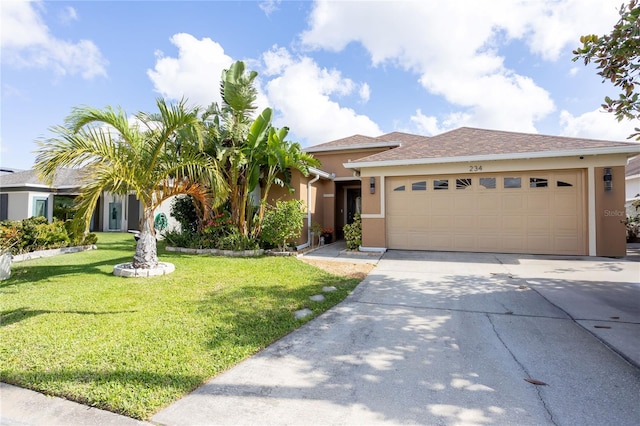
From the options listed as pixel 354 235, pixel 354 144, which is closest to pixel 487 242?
pixel 354 235

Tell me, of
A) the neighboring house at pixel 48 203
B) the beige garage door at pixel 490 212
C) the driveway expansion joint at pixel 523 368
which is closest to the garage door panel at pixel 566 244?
the beige garage door at pixel 490 212

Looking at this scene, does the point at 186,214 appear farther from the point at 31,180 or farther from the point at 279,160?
the point at 31,180

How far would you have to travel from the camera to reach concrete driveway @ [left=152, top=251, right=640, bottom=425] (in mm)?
2338

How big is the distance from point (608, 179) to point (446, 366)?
985 cm

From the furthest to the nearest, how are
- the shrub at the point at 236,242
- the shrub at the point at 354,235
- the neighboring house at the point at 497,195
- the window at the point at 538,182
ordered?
the shrub at the point at 354,235 < the shrub at the point at 236,242 < the window at the point at 538,182 < the neighboring house at the point at 497,195

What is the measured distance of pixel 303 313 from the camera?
4598mm

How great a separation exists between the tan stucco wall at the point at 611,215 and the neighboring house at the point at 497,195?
0.02 meters

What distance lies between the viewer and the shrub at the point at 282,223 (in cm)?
984

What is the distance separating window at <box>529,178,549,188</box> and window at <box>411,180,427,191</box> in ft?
10.7

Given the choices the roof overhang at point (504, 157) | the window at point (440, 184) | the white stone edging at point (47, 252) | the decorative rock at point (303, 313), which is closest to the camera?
the decorative rock at point (303, 313)

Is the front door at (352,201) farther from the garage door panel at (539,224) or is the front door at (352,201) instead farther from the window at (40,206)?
the window at (40,206)

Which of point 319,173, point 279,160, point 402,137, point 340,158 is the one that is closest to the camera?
point 279,160

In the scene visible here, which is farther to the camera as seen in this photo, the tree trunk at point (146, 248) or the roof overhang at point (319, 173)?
the roof overhang at point (319, 173)

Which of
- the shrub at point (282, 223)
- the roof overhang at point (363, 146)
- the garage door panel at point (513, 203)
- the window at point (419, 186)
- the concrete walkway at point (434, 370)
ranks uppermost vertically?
the roof overhang at point (363, 146)
